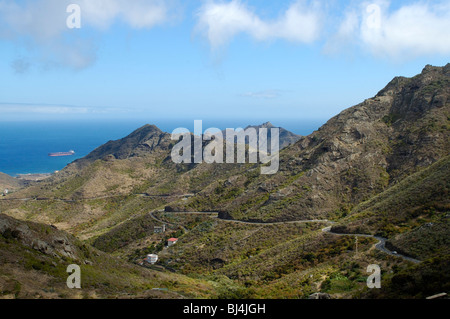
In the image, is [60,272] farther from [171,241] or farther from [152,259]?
[171,241]

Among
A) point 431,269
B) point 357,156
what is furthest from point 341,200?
point 431,269

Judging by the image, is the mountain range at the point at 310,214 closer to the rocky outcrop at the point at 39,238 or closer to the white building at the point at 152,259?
the rocky outcrop at the point at 39,238

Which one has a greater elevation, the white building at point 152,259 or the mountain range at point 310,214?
the mountain range at point 310,214

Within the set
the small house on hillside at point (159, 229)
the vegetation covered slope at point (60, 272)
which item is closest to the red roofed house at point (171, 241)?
the small house on hillside at point (159, 229)

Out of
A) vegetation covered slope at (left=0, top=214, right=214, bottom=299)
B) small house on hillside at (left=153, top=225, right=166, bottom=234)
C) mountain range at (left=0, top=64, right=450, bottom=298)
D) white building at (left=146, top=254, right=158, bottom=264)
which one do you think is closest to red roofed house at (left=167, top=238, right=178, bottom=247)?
mountain range at (left=0, top=64, right=450, bottom=298)

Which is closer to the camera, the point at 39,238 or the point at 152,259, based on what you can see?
the point at 39,238

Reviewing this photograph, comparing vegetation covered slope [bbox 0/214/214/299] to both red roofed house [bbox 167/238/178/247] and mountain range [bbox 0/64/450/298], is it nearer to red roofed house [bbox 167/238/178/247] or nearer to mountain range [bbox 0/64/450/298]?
mountain range [bbox 0/64/450/298]

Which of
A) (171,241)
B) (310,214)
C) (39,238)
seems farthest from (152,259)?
(310,214)

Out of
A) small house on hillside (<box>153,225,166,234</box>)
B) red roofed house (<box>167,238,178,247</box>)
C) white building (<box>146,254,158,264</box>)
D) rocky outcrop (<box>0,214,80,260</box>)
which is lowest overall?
white building (<box>146,254,158,264</box>)

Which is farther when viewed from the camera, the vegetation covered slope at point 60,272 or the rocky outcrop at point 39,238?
the rocky outcrop at point 39,238

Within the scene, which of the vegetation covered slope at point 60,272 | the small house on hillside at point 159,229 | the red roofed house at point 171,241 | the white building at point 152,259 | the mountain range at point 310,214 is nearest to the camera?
the vegetation covered slope at point 60,272

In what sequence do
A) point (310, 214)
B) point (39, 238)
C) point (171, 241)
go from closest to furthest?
point (39, 238) → point (310, 214) → point (171, 241)

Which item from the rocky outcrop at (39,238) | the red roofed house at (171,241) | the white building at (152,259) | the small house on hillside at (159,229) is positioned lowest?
the white building at (152,259)
